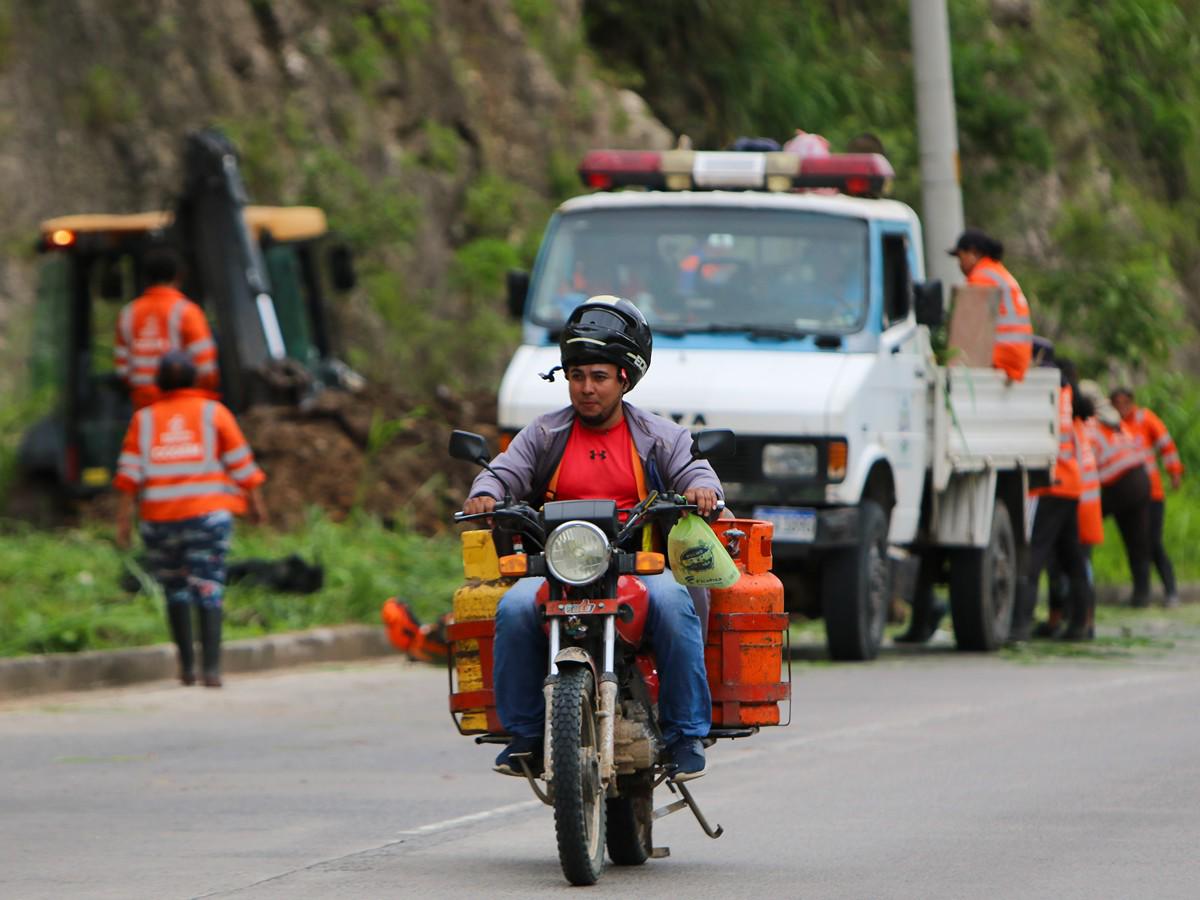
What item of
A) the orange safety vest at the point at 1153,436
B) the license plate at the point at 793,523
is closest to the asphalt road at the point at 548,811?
the license plate at the point at 793,523

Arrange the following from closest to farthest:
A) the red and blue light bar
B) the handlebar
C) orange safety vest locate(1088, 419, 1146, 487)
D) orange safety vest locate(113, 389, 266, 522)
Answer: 1. the handlebar
2. orange safety vest locate(113, 389, 266, 522)
3. the red and blue light bar
4. orange safety vest locate(1088, 419, 1146, 487)

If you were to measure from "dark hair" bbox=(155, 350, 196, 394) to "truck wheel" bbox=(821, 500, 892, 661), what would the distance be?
3839 mm

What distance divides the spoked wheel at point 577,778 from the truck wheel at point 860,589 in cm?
756

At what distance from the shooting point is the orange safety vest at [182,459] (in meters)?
13.7

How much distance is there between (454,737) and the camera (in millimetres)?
11648

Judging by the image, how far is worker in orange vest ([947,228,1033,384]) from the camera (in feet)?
54.2

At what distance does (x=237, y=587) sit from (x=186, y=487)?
284 cm

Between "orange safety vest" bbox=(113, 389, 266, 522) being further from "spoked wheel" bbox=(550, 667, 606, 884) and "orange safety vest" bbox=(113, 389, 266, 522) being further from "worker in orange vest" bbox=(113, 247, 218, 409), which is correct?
"spoked wheel" bbox=(550, 667, 606, 884)

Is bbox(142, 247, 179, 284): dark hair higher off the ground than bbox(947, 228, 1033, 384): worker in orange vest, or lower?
higher

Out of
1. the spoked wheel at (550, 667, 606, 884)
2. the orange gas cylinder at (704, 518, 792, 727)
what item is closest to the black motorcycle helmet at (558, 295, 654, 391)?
the orange gas cylinder at (704, 518, 792, 727)

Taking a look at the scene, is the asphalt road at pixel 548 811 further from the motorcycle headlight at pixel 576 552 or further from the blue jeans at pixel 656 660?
the motorcycle headlight at pixel 576 552

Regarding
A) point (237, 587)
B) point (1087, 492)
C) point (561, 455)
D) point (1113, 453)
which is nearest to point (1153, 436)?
point (1113, 453)

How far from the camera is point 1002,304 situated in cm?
1670

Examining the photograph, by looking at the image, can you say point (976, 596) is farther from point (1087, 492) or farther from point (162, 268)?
point (162, 268)
